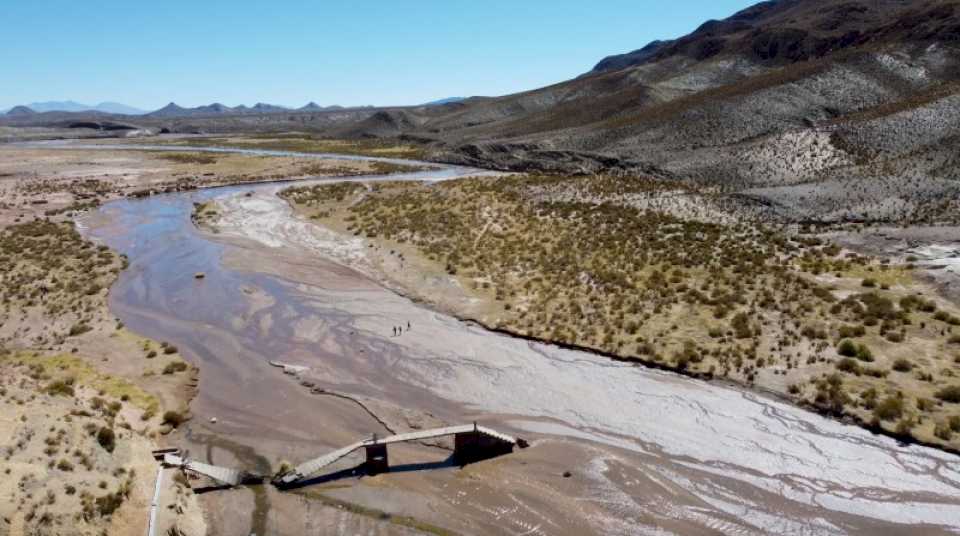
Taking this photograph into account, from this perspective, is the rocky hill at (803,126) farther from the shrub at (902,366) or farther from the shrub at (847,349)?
the shrub at (902,366)

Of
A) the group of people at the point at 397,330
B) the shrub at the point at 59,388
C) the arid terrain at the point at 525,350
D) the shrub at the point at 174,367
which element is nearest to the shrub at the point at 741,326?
the arid terrain at the point at 525,350

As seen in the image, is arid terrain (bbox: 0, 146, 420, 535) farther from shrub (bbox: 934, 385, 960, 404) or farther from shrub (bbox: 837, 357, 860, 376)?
shrub (bbox: 934, 385, 960, 404)

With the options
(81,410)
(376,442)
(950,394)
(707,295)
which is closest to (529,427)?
(376,442)

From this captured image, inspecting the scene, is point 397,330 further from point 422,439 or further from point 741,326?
point 741,326

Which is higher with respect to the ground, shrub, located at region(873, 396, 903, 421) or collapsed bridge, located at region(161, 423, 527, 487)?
shrub, located at region(873, 396, 903, 421)

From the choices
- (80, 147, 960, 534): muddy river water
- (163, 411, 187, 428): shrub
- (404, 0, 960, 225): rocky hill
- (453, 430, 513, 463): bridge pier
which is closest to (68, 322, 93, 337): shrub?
(80, 147, 960, 534): muddy river water

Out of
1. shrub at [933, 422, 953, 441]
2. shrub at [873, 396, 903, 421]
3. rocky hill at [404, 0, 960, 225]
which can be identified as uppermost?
rocky hill at [404, 0, 960, 225]
